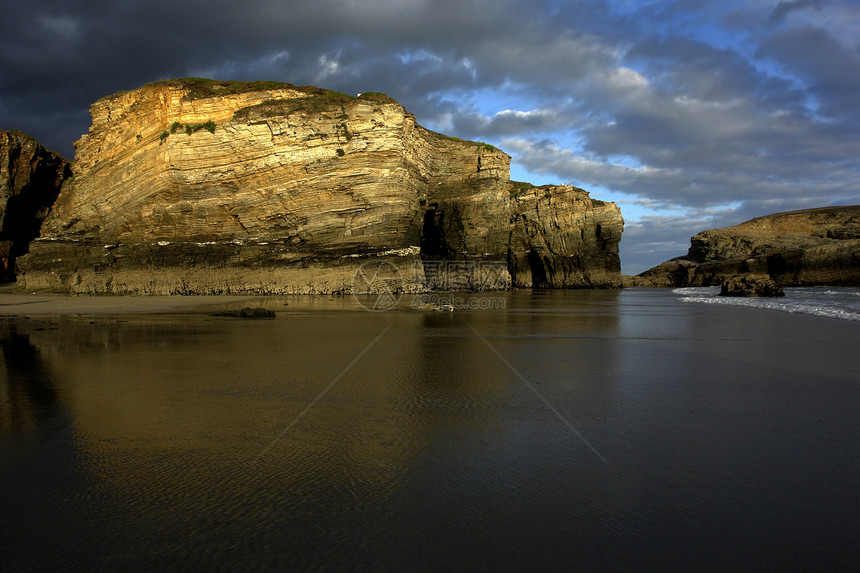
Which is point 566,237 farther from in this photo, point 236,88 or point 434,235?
point 236,88

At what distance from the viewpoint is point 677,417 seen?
15.4ft

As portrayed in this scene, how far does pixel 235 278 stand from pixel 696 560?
107 ft

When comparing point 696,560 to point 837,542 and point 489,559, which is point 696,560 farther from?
point 489,559

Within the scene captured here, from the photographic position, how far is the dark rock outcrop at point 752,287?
1073 inches

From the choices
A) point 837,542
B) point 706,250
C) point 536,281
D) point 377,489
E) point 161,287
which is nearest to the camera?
point 837,542

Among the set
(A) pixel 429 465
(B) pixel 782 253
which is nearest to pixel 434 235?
(B) pixel 782 253

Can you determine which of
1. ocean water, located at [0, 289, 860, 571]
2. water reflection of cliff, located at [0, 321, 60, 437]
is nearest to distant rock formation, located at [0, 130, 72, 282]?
water reflection of cliff, located at [0, 321, 60, 437]

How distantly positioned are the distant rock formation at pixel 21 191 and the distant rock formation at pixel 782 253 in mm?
55891

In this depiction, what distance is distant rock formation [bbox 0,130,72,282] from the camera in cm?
4066

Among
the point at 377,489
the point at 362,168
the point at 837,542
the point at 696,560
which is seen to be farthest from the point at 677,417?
the point at 362,168

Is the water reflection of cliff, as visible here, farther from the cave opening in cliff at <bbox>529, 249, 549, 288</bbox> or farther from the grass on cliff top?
the cave opening in cliff at <bbox>529, 249, 549, 288</bbox>

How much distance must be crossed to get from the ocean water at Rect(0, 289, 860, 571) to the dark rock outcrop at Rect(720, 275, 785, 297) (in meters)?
23.2

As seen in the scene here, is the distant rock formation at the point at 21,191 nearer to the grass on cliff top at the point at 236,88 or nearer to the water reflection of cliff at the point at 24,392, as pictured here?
the grass on cliff top at the point at 236,88

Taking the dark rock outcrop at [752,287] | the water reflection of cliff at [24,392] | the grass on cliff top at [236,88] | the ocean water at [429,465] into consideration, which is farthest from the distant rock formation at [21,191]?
the dark rock outcrop at [752,287]
